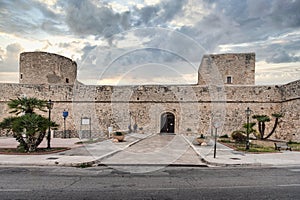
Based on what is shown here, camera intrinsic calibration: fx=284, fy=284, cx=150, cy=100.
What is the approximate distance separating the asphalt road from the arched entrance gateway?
15215 mm

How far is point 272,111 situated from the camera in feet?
71.3

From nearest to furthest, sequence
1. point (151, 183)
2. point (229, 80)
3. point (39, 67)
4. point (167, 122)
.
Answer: point (151, 183) → point (167, 122) → point (229, 80) → point (39, 67)

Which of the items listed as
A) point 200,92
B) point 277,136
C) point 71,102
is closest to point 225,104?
point 200,92

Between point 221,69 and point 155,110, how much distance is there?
749 cm

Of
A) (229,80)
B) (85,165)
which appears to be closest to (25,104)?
(85,165)

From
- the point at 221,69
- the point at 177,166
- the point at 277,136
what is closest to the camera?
the point at 177,166

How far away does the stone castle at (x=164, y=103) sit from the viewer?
22234mm

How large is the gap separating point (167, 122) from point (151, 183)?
1807cm

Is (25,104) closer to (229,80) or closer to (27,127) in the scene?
(27,127)

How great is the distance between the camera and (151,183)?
251 inches

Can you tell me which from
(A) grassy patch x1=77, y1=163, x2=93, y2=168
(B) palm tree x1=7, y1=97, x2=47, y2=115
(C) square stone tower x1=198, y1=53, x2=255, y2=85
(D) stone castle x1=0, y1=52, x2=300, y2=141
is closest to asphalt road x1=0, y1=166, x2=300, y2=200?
(A) grassy patch x1=77, y1=163, x2=93, y2=168

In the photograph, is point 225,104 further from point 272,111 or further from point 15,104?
point 15,104

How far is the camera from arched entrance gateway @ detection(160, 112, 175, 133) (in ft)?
78.1

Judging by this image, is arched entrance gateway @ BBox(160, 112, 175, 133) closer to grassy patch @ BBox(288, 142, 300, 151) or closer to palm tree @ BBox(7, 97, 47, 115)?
Result: grassy patch @ BBox(288, 142, 300, 151)
